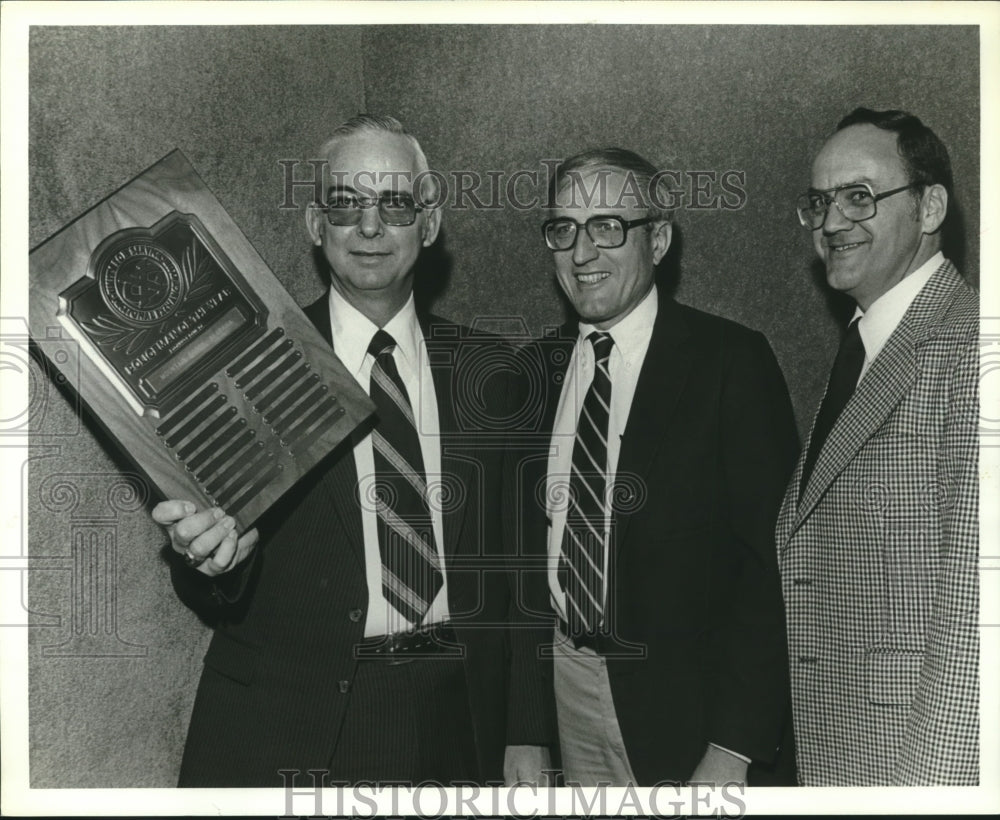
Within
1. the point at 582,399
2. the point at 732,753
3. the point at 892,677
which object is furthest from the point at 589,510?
the point at 892,677

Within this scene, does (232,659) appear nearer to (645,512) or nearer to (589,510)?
(589,510)

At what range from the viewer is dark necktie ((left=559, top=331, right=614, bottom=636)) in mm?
2115

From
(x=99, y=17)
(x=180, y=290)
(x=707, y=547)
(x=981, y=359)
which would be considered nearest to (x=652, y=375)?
(x=707, y=547)

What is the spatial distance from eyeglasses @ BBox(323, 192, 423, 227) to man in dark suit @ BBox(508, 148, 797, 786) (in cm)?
31

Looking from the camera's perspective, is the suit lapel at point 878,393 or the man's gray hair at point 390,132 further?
the man's gray hair at point 390,132

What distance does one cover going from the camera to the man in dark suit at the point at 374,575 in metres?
2.08

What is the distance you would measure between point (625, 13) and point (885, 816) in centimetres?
181

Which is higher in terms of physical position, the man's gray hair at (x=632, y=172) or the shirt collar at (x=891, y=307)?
the man's gray hair at (x=632, y=172)

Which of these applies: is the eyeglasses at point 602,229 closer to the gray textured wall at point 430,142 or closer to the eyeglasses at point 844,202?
the gray textured wall at point 430,142

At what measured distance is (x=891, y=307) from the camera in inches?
82.8

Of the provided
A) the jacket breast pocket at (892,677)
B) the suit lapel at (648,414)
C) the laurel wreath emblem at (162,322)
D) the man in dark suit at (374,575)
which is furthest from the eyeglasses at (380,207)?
the jacket breast pocket at (892,677)

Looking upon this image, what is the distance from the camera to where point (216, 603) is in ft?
6.82

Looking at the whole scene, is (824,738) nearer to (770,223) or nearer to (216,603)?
(770,223)

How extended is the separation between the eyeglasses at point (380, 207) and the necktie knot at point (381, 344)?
0.77 ft
